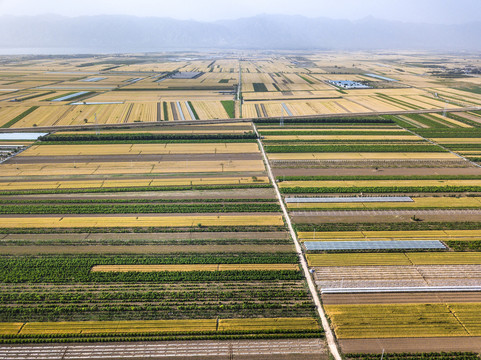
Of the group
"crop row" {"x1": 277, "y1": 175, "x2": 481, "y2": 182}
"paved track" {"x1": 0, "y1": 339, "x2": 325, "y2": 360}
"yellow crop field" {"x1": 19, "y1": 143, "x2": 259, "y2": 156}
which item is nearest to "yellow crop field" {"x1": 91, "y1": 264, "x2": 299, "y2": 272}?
"paved track" {"x1": 0, "y1": 339, "x2": 325, "y2": 360}

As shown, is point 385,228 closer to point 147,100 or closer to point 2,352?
point 2,352

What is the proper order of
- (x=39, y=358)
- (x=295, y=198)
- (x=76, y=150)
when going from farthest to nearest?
1. (x=76, y=150)
2. (x=295, y=198)
3. (x=39, y=358)

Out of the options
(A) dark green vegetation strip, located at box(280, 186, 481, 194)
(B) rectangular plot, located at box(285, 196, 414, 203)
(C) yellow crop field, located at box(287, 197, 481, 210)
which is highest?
(A) dark green vegetation strip, located at box(280, 186, 481, 194)

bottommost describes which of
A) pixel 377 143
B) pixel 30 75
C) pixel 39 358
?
pixel 39 358

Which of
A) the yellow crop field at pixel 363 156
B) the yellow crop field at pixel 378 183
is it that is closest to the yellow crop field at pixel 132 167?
the yellow crop field at pixel 363 156

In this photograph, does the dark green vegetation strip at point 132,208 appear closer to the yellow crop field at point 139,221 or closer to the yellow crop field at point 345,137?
the yellow crop field at point 139,221

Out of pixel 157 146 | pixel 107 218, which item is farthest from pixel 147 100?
pixel 107 218

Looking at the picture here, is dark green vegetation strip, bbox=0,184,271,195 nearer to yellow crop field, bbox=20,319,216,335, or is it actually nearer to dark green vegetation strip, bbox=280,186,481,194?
dark green vegetation strip, bbox=280,186,481,194
